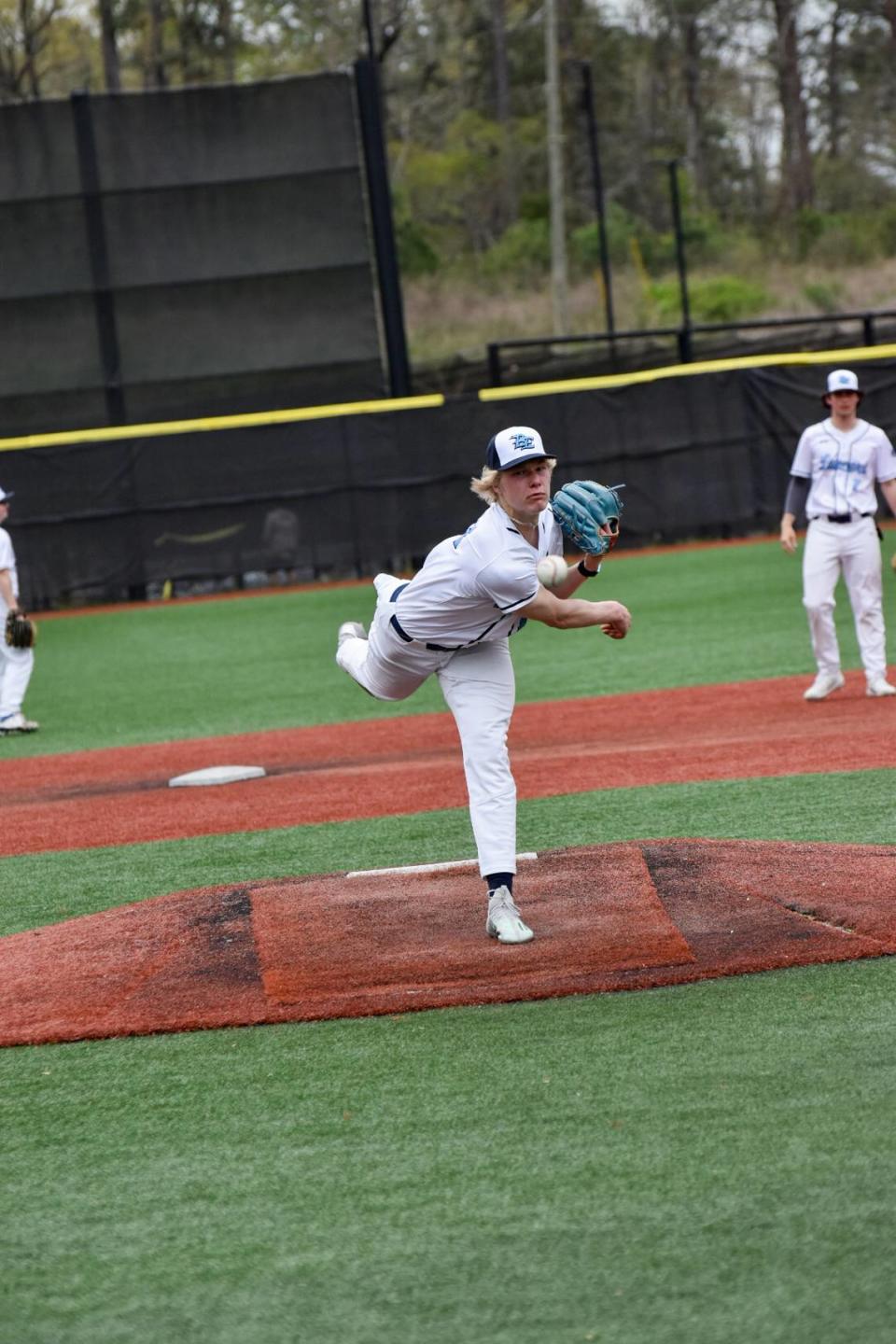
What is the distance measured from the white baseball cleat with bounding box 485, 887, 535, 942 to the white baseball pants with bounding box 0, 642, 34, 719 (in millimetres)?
7822

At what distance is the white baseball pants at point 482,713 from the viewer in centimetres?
535

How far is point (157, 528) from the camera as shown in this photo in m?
23.2

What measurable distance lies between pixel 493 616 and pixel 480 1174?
7.40 ft

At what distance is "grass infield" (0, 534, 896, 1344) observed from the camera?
295 centimetres

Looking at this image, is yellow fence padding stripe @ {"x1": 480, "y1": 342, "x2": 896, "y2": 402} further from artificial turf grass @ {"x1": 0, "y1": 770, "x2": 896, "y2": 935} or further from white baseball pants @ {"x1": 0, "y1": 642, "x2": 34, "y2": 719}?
artificial turf grass @ {"x1": 0, "y1": 770, "x2": 896, "y2": 935}

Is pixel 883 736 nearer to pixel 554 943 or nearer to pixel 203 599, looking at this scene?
pixel 554 943

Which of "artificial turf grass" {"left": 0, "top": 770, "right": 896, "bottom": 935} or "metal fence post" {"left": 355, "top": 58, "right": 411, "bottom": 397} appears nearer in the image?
"artificial turf grass" {"left": 0, "top": 770, "right": 896, "bottom": 935}

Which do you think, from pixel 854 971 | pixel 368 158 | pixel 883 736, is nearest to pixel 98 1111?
pixel 854 971

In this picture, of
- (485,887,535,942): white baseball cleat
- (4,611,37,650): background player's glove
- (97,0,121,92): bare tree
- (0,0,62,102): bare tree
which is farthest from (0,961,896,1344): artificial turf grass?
(0,0,62,102): bare tree

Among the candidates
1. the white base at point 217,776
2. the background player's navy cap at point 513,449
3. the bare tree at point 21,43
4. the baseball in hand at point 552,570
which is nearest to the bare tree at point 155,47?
the bare tree at point 21,43

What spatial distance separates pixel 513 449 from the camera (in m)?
5.18

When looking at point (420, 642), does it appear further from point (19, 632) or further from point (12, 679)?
point (12, 679)

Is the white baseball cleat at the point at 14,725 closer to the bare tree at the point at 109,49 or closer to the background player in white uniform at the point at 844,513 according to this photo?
the background player in white uniform at the point at 844,513

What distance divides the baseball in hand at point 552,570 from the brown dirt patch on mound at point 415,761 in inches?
126
